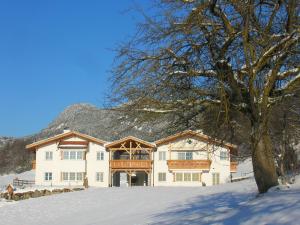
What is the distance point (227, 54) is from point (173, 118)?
7.17ft

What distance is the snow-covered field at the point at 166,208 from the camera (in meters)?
8.40

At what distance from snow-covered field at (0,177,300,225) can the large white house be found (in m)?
13.8

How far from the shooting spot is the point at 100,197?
106 feet

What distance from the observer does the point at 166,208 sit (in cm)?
2084

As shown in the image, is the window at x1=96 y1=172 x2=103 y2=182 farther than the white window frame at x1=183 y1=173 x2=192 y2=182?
Yes

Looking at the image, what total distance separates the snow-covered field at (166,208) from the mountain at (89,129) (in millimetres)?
2636

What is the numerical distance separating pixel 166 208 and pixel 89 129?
118516 mm

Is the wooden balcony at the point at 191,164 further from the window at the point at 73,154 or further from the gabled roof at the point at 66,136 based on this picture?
the window at the point at 73,154

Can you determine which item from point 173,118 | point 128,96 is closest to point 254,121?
point 173,118

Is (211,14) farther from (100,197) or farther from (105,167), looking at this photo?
(105,167)

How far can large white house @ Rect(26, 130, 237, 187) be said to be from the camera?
162 ft

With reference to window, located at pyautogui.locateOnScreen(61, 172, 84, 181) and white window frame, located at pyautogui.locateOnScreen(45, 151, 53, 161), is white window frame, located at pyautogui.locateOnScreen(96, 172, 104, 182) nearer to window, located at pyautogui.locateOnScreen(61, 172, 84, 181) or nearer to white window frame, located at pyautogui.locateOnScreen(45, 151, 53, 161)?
window, located at pyautogui.locateOnScreen(61, 172, 84, 181)

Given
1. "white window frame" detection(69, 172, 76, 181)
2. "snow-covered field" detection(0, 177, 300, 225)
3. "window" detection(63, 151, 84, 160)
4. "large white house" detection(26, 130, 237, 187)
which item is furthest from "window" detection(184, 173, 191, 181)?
"snow-covered field" detection(0, 177, 300, 225)

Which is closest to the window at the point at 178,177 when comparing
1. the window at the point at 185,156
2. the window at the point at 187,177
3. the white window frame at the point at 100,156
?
the window at the point at 187,177
